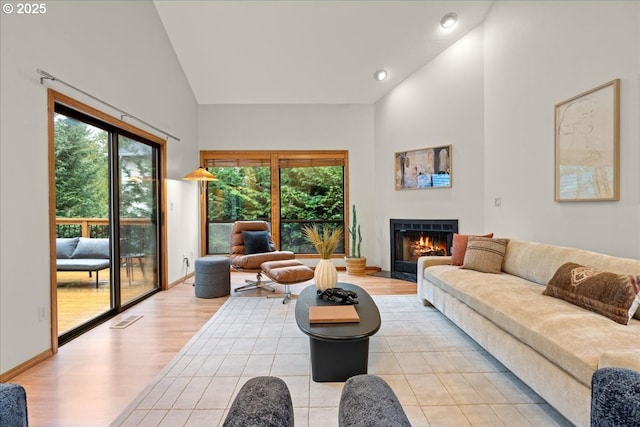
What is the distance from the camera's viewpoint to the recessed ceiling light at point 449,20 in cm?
420

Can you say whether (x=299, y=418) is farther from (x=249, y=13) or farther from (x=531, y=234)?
(x=249, y=13)

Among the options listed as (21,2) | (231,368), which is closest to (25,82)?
(21,2)

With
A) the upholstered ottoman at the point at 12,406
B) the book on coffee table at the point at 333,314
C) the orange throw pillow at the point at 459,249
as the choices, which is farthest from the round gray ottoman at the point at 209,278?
the upholstered ottoman at the point at 12,406

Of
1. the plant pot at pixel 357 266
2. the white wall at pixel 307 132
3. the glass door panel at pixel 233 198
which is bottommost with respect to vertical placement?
the plant pot at pixel 357 266

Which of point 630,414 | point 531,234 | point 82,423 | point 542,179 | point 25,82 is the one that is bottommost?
point 82,423

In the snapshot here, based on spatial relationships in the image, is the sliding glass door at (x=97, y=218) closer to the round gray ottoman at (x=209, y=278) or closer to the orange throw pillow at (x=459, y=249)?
the round gray ottoman at (x=209, y=278)

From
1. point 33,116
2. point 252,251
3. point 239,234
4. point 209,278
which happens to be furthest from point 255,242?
point 33,116

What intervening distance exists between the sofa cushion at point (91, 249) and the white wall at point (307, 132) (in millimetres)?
3008

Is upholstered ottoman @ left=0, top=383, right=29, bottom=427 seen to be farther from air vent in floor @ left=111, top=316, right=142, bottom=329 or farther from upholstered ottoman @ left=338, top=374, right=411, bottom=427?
air vent in floor @ left=111, top=316, right=142, bottom=329

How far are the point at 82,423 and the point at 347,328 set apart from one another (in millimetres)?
Answer: 1577

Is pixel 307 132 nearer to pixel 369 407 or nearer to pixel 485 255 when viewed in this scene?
pixel 485 255

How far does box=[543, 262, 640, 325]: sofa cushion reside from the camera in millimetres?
1850

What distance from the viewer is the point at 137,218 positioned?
13.4 ft

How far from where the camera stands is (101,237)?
3424mm
